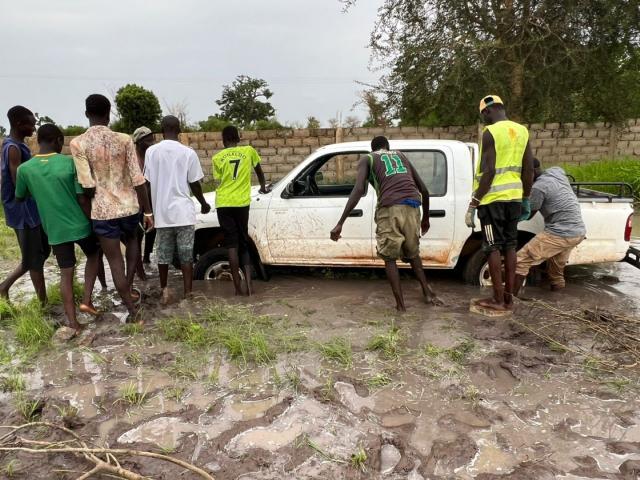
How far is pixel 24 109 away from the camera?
4465 millimetres

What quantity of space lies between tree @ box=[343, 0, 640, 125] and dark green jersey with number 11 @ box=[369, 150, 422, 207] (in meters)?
7.34

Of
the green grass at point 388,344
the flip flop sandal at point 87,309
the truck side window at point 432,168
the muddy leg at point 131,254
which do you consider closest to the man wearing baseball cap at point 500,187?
the truck side window at point 432,168

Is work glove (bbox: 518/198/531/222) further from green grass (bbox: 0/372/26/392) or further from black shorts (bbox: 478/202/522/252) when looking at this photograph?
green grass (bbox: 0/372/26/392)

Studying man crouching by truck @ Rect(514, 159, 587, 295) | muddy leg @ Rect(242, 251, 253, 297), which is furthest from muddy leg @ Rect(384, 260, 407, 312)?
muddy leg @ Rect(242, 251, 253, 297)

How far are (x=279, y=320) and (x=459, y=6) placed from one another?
9825 millimetres

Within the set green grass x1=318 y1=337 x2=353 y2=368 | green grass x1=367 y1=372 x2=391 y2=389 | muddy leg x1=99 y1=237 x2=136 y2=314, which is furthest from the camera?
Answer: muddy leg x1=99 y1=237 x2=136 y2=314

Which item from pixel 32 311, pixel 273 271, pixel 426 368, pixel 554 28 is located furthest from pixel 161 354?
pixel 554 28

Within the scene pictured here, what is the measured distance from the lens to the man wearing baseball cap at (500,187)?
4.22 m

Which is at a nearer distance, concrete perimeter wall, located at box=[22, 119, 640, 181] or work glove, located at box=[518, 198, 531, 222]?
work glove, located at box=[518, 198, 531, 222]

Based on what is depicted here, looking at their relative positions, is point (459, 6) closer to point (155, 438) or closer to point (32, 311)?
point (32, 311)

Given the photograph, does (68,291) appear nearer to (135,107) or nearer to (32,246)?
(32,246)

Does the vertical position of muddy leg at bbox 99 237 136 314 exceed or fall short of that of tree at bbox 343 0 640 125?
it falls short

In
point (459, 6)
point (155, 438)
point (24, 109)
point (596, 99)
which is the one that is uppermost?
point (459, 6)

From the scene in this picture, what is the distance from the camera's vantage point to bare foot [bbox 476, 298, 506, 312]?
452cm
